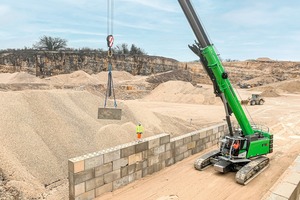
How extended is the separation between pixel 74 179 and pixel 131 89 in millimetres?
28093

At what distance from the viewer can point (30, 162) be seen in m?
7.46

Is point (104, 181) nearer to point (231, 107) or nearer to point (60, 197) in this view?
point (60, 197)

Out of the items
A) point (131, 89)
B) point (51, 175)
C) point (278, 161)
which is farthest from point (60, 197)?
point (131, 89)

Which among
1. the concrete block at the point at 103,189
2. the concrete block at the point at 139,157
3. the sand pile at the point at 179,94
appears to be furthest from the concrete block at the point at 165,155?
the sand pile at the point at 179,94

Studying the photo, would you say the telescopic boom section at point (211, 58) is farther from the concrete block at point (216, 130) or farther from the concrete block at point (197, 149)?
the concrete block at point (216, 130)

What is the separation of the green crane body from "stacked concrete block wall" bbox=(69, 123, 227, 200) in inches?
91.8

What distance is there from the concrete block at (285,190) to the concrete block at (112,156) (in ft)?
13.6

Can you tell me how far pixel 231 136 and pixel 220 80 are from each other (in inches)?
80.7

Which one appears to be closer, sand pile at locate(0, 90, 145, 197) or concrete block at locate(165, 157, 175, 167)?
sand pile at locate(0, 90, 145, 197)

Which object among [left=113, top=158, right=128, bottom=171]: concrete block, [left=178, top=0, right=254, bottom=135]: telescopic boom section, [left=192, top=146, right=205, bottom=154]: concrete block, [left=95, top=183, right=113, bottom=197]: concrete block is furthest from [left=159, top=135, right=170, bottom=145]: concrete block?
[left=178, top=0, right=254, bottom=135]: telescopic boom section

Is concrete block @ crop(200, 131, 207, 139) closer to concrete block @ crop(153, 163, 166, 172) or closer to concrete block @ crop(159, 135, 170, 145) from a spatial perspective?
concrete block @ crop(159, 135, 170, 145)

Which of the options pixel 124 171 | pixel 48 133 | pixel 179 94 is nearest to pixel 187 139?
pixel 124 171

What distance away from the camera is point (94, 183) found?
6.56m

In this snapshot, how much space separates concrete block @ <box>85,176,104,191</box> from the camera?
21.0 feet
